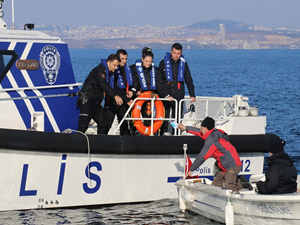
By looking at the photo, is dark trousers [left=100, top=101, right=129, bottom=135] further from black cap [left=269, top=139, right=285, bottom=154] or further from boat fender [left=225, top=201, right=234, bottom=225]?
black cap [left=269, top=139, right=285, bottom=154]

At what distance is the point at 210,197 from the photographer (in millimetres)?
6324

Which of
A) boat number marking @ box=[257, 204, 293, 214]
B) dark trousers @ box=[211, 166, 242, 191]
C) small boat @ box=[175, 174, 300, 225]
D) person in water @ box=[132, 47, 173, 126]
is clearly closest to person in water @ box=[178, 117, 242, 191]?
dark trousers @ box=[211, 166, 242, 191]

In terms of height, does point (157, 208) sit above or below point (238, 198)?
below

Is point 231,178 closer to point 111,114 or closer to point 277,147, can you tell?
point 277,147

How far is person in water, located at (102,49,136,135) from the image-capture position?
23.2 feet

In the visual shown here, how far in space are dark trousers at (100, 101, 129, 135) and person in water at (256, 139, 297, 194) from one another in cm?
231

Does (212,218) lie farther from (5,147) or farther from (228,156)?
(5,147)

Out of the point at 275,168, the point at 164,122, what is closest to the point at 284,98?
the point at 164,122

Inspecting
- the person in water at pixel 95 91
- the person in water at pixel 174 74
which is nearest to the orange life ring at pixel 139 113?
the person in water at pixel 174 74

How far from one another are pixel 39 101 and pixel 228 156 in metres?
2.43

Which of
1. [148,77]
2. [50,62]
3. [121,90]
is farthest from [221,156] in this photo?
[50,62]

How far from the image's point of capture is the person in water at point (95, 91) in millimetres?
6762

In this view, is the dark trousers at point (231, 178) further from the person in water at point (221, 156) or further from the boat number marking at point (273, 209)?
the boat number marking at point (273, 209)

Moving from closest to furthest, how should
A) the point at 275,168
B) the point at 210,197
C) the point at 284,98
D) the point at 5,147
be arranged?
the point at 275,168 < the point at 5,147 < the point at 210,197 < the point at 284,98
